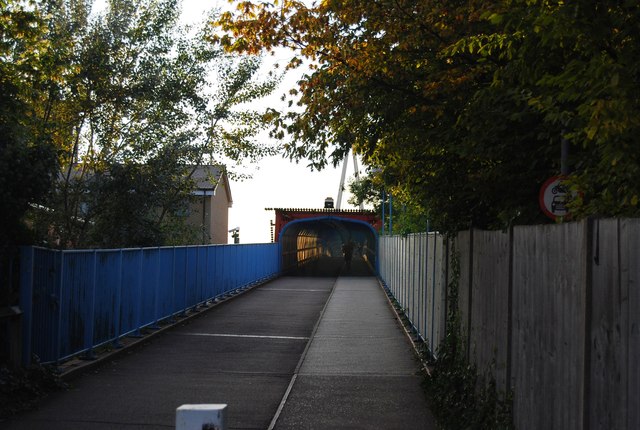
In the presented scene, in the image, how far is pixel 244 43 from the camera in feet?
37.9

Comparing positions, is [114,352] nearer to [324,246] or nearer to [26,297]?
[26,297]

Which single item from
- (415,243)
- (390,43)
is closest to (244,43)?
(390,43)

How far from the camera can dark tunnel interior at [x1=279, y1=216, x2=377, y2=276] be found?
51.5 meters

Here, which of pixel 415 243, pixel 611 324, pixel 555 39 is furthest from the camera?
pixel 415 243

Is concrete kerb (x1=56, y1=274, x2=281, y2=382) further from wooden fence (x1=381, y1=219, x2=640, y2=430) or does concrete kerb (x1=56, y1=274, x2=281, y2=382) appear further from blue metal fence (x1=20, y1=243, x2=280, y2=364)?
wooden fence (x1=381, y1=219, x2=640, y2=430)

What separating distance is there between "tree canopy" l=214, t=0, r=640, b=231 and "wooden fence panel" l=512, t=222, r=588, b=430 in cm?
81

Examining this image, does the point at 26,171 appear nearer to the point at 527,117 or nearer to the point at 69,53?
the point at 527,117

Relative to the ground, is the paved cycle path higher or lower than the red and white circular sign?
lower

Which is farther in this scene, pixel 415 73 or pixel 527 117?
pixel 415 73

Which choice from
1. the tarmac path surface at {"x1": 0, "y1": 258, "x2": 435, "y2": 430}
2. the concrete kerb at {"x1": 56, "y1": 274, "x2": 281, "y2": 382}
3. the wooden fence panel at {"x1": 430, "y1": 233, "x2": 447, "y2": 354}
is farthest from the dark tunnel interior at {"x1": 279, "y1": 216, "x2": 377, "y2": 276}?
the wooden fence panel at {"x1": 430, "y1": 233, "x2": 447, "y2": 354}

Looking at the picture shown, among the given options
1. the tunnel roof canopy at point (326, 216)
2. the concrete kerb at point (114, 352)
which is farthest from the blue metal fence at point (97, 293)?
the tunnel roof canopy at point (326, 216)

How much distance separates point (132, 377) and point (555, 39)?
7.35 meters

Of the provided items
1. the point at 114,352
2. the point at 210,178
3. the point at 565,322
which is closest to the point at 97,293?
the point at 114,352

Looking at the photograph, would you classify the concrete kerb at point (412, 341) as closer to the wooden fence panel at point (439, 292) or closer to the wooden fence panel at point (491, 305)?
the wooden fence panel at point (439, 292)
